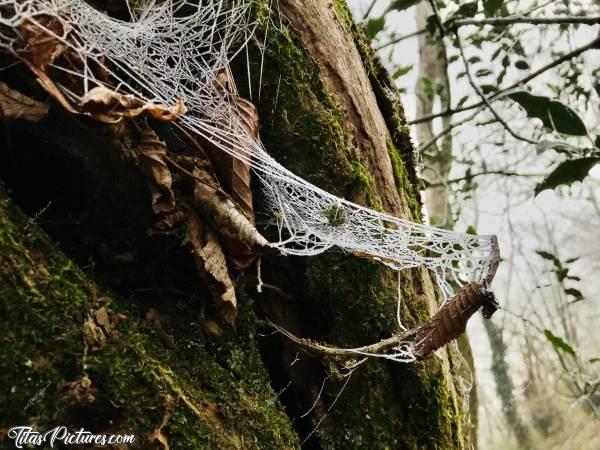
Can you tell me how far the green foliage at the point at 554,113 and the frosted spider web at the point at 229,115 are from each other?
58 centimetres

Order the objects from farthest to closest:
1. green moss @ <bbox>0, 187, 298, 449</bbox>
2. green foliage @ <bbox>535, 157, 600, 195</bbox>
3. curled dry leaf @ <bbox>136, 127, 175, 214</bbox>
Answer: green foliage @ <bbox>535, 157, 600, 195</bbox> → curled dry leaf @ <bbox>136, 127, 175, 214</bbox> → green moss @ <bbox>0, 187, 298, 449</bbox>

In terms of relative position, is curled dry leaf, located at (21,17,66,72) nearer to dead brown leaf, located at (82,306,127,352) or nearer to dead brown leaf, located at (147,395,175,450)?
dead brown leaf, located at (82,306,127,352)

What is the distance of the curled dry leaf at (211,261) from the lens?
1.05 metres

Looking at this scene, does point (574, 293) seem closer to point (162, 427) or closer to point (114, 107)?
point (162, 427)

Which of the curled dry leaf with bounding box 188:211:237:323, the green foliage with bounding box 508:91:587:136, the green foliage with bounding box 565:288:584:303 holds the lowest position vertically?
the curled dry leaf with bounding box 188:211:237:323

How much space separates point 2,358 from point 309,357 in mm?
715

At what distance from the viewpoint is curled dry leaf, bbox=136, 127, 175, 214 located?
3.32 feet

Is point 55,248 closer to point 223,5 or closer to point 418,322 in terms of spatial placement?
point 223,5

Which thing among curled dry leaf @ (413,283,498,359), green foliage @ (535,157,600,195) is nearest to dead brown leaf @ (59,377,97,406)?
curled dry leaf @ (413,283,498,359)

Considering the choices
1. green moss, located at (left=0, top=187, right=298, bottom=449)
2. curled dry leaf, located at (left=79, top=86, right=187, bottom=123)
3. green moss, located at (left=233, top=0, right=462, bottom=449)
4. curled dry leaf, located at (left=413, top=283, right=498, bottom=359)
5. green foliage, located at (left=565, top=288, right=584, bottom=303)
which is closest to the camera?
green moss, located at (left=0, top=187, right=298, bottom=449)

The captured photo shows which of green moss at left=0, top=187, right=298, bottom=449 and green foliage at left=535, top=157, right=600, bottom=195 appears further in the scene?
green foliage at left=535, top=157, right=600, bottom=195

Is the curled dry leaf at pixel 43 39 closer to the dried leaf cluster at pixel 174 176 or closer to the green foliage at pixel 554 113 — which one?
the dried leaf cluster at pixel 174 176

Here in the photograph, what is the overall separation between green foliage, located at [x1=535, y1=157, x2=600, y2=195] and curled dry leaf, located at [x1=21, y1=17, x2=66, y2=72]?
56.9 inches

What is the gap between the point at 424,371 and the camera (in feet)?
4.28
